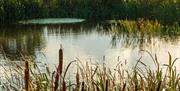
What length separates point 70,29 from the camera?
17906 mm

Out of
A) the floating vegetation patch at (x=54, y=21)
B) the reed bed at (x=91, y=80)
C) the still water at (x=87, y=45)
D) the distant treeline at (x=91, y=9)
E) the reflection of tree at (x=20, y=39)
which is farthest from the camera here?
the floating vegetation patch at (x=54, y=21)

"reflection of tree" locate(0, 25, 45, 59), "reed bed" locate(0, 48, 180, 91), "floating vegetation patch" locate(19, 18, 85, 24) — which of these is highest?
"reed bed" locate(0, 48, 180, 91)

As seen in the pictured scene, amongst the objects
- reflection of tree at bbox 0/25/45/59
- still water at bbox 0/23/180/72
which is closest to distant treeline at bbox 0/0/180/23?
reflection of tree at bbox 0/25/45/59

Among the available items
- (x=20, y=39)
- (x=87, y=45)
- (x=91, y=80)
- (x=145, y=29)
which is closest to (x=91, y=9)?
(x=20, y=39)

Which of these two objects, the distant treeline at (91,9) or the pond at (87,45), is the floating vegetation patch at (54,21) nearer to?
the distant treeline at (91,9)

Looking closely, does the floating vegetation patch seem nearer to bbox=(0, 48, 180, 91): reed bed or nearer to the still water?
the still water

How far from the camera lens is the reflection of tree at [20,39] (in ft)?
38.7

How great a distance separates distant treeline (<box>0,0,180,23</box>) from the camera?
62.1 ft

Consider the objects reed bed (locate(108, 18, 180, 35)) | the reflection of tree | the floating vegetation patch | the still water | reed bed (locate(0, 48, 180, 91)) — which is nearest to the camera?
reed bed (locate(0, 48, 180, 91))

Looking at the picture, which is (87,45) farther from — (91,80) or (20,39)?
(91,80)

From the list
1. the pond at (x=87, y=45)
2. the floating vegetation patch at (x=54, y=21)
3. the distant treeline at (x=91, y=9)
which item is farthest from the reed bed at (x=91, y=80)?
the floating vegetation patch at (x=54, y=21)

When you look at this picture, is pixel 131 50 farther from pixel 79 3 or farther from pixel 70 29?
pixel 79 3

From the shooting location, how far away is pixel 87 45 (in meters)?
12.5

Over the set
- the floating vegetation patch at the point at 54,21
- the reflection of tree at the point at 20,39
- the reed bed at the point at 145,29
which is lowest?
the floating vegetation patch at the point at 54,21
